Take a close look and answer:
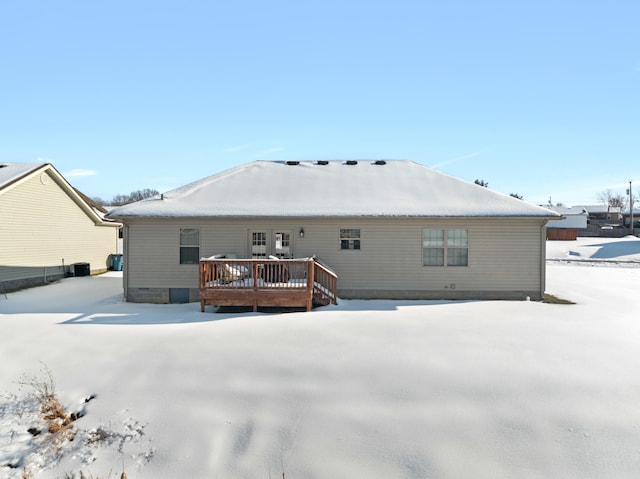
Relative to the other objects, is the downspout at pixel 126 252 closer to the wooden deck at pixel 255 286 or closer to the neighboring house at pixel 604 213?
the wooden deck at pixel 255 286

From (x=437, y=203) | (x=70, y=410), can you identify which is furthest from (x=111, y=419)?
(x=437, y=203)

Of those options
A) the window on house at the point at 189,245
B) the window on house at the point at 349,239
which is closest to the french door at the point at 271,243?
the window on house at the point at 349,239

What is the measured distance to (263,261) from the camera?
34.4ft

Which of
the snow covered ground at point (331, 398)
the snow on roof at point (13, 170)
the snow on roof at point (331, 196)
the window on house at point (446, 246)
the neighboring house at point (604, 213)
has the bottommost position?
the snow covered ground at point (331, 398)

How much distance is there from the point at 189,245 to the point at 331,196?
16.8 ft

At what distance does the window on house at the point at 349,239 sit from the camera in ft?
41.8

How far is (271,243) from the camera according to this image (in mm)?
12758

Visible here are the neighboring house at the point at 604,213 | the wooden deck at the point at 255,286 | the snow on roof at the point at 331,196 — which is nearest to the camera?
the wooden deck at the point at 255,286

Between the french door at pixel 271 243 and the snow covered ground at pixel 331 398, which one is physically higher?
the french door at pixel 271 243

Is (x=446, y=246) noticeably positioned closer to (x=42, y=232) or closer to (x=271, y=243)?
(x=271, y=243)

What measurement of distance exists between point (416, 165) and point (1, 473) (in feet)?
→ 52.4

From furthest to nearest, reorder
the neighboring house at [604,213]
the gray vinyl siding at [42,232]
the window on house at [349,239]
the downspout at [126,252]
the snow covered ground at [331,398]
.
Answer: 1. the neighboring house at [604,213]
2. the gray vinyl siding at [42,232]
3. the window on house at [349,239]
4. the downspout at [126,252]
5. the snow covered ground at [331,398]

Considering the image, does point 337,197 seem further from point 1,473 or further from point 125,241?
point 1,473

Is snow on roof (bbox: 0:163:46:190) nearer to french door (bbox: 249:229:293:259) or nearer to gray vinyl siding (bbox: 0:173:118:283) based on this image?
gray vinyl siding (bbox: 0:173:118:283)
